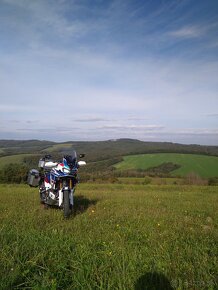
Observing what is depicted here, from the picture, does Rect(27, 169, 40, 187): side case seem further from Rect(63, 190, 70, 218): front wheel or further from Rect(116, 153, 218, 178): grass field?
Rect(116, 153, 218, 178): grass field

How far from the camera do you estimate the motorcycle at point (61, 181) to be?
7.62 metres

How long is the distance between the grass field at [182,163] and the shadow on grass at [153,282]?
187 ft

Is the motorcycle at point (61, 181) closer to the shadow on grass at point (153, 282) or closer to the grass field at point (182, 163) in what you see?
the shadow on grass at point (153, 282)

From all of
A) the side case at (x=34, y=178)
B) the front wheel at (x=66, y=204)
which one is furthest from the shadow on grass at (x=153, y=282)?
the side case at (x=34, y=178)

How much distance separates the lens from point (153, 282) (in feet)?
11.3

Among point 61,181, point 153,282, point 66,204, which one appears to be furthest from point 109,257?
point 61,181

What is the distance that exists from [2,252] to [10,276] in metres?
0.70

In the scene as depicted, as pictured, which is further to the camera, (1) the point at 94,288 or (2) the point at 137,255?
(2) the point at 137,255

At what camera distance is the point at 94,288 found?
10.7 feet

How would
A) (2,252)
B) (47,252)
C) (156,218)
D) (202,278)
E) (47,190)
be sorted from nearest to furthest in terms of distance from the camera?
1. (202,278)
2. (2,252)
3. (47,252)
4. (156,218)
5. (47,190)

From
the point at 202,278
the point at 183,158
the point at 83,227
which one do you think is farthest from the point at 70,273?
the point at 183,158

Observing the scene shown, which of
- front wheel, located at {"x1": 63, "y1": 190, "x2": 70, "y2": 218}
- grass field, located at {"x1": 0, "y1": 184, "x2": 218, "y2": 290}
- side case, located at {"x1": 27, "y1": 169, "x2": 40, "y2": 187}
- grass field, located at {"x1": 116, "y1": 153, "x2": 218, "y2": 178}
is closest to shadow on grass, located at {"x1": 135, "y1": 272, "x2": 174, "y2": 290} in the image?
grass field, located at {"x1": 0, "y1": 184, "x2": 218, "y2": 290}

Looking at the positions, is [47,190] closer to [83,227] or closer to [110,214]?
[110,214]

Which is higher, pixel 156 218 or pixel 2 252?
pixel 2 252
